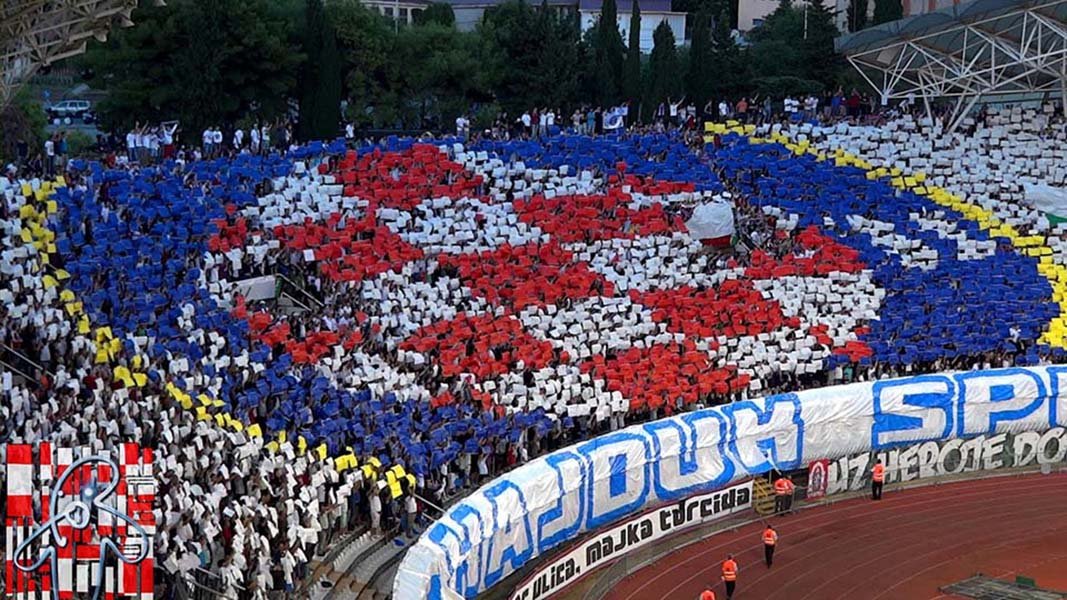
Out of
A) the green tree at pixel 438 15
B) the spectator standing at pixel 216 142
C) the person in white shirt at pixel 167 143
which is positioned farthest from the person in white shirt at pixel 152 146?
the green tree at pixel 438 15

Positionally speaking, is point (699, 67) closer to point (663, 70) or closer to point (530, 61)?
point (663, 70)

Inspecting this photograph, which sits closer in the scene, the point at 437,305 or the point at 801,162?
the point at 437,305

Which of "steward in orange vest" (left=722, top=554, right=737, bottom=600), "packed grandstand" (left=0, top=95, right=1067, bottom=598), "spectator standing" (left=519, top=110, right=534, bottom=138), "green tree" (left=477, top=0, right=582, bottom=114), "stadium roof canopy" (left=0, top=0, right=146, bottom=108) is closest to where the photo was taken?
"steward in orange vest" (left=722, top=554, right=737, bottom=600)

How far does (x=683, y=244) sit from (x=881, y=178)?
680 centimetres

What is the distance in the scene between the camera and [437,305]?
101 ft

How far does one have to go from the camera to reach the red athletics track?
23828mm

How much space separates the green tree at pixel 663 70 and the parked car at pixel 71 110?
60.4ft

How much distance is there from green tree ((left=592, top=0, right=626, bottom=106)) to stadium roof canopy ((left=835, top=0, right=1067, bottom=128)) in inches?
320

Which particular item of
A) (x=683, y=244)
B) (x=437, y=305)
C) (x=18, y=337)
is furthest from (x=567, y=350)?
(x=18, y=337)

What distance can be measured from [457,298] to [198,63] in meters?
12.1

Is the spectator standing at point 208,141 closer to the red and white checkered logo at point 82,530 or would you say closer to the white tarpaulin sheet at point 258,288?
the white tarpaulin sheet at point 258,288

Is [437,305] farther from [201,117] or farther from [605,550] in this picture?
[201,117]

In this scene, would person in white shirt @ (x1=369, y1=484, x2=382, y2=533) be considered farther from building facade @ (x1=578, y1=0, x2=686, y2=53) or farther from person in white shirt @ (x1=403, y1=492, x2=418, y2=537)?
building facade @ (x1=578, y1=0, x2=686, y2=53)

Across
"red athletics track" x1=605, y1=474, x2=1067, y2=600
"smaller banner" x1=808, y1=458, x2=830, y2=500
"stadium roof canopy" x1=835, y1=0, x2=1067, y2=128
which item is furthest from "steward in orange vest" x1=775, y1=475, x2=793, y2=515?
"stadium roof canopy" x1=835, y1=0, x2=1067, y2=128
